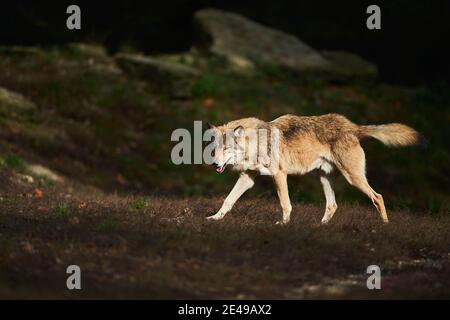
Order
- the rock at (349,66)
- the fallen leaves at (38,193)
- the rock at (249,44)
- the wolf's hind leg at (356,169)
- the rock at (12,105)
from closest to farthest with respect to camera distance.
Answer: the wolf's hind leg at (356,169) → the fallen leaves at (38,193) → the rock at (12,105) → the rock at (249,44) → the rock at (349,66)

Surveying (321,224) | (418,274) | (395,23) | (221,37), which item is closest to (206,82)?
(221,37)

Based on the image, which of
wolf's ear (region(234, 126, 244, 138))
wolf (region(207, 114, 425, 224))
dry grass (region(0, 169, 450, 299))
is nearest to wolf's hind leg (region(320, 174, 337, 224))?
wolf (region(207, 114, 425, 224))

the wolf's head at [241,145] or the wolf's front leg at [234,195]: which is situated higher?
the wolf's head at [241,145]

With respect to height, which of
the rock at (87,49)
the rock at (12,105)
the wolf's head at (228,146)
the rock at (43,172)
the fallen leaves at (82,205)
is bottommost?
the fallen leaves at (82,205)

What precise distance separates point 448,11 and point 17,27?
1483 centimetres

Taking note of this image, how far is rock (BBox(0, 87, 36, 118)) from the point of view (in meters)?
20.8

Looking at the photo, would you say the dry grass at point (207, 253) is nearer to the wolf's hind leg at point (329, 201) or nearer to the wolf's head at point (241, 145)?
the wolf's hind leg at point (329, 201)

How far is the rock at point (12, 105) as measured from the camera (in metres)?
20.8

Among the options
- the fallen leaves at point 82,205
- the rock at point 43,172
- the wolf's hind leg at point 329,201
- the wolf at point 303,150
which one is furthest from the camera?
the rock at point 43,172

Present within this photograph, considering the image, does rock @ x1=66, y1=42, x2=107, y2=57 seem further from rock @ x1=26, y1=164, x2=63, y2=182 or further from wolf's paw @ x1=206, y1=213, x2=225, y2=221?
wolf's paw @ x1=206, y1=213, x2=225, y2=221

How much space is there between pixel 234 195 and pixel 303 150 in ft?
4.45

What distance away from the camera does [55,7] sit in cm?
2591

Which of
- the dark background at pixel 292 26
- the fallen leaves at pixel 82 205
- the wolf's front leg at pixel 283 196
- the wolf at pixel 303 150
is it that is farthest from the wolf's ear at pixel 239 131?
the dark background at pixel 292 26

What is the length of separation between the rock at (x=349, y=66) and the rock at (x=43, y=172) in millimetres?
12246
